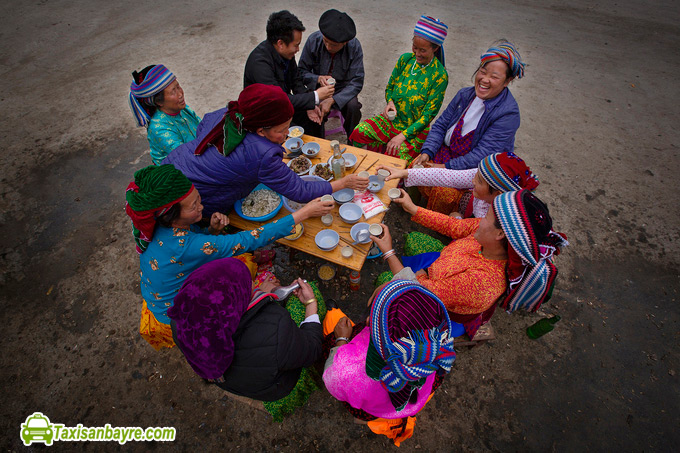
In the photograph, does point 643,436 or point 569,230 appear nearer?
point 643,436

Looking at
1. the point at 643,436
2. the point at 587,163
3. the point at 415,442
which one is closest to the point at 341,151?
the point at 415,442

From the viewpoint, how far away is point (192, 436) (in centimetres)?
294

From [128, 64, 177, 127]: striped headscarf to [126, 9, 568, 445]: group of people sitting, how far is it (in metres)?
0.01

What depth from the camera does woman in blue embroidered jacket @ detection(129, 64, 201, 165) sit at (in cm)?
334

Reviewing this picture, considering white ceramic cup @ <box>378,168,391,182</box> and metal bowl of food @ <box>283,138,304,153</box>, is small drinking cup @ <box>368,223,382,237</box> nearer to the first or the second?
white ceramic cup @ <box>378,168,391,182</box>

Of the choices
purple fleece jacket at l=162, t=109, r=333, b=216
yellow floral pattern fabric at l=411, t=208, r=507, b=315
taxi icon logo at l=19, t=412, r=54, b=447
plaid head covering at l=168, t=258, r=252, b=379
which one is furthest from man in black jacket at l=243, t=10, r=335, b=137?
taxi icon logo at l=19, t=412, r=54, b=447

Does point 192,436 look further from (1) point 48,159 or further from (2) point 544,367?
(1) point 48,159

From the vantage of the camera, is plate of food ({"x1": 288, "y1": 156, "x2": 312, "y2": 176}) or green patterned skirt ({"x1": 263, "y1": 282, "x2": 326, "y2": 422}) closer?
green patterned skirt ({"x1": 263, "y1": 282, "x2": 326, "y2": 422})

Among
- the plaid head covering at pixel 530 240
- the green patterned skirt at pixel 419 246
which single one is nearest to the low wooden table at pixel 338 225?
the green patterned skirt at pixel 419 246

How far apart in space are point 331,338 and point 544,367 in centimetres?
236

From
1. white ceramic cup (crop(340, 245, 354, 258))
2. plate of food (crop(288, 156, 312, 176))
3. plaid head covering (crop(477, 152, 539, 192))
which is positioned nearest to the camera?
plaid head covering (crop(477, 152, 539, 192))

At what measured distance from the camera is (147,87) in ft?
10.9

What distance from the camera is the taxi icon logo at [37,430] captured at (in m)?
2.95

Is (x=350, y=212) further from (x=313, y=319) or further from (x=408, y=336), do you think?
(x=408, y=336)
